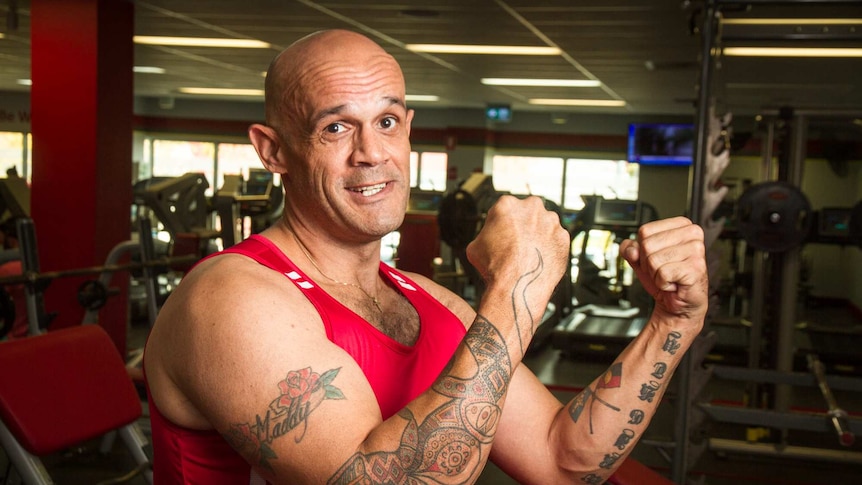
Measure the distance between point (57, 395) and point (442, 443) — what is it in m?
1.20

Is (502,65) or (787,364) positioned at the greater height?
(502,65)

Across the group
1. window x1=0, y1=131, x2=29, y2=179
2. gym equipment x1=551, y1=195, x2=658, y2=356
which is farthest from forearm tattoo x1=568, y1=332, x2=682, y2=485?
window x1=0, y1=131, x2=29, y2=179

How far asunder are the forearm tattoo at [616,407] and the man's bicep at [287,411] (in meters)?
0.45

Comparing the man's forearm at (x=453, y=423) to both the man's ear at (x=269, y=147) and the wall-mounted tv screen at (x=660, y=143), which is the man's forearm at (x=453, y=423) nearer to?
the man's ear at (x=269, y=147)

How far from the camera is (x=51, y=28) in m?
4.88

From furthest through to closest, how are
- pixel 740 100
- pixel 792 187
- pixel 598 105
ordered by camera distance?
pixel 598 105
pixel 740 100
pixel 792 187

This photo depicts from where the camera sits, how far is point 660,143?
11133 millimetres

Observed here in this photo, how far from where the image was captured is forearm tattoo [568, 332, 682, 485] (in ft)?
4.13

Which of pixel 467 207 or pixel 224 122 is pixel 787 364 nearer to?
pixel 467 207

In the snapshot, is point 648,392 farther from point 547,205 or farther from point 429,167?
point 429,167

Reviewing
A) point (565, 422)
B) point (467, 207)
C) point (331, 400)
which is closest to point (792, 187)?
point (467, 207)

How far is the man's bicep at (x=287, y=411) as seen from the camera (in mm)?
951

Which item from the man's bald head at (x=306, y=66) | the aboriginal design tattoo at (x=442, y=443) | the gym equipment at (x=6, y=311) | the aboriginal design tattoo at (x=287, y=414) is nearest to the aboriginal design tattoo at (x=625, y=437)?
the aboriginal design tattoo at (x=442, y=443)

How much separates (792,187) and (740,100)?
20.1ft
